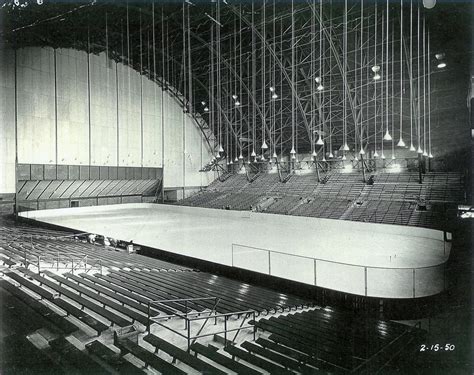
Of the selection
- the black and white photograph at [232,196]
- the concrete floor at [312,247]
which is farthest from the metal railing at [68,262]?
the concrete floor at [312,247]

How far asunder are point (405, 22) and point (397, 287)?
17802mm

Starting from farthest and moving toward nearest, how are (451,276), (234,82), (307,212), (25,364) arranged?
1. (234,82)
2. (307,212)
3. (451,276)
4. (25,364)

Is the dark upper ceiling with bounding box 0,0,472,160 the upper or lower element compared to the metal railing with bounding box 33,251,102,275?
upper

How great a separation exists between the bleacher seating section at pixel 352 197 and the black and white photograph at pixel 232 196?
0.22 meters

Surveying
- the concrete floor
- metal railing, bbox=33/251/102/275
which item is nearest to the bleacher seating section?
the concrete floor

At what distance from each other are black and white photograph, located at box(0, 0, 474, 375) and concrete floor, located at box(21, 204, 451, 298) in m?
0.13

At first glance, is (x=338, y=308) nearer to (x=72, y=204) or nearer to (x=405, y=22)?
(x=405, y=22)

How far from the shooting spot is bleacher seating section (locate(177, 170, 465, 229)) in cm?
2438

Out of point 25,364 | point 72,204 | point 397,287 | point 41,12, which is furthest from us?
point 72,204

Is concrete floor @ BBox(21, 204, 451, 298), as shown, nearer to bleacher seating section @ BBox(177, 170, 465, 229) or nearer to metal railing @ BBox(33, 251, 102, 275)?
bleacher seating section @ BBox(177, 170, 465, 229)

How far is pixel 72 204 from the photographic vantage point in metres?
31.9

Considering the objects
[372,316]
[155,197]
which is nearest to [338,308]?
[372,316]

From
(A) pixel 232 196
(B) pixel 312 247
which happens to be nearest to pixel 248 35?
(A) pixel 232 196

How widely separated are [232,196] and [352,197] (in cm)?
1287
